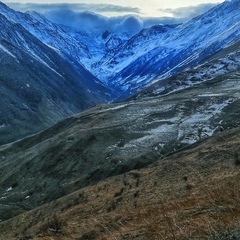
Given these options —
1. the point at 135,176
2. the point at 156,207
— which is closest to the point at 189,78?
the point at 135,176

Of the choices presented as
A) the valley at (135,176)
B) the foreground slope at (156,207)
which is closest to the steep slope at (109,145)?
the valley at (135,176)

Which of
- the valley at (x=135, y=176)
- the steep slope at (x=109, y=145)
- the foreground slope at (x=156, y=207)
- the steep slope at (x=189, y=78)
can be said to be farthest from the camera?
the steep slope at (x=189, y=78)

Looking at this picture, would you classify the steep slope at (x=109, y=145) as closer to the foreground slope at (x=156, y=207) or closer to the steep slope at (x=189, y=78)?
the foreground slope at (x=156, y=207)

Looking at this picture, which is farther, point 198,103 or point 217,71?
point 217,71

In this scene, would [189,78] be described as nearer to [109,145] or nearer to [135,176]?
[109,145]

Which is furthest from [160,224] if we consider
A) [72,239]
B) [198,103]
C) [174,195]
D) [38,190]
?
[198,103]

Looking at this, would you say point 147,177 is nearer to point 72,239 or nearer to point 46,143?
point 72,239

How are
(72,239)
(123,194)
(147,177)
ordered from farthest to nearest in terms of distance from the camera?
1. (147,177)
2. (123,194)
3. (72,239)
